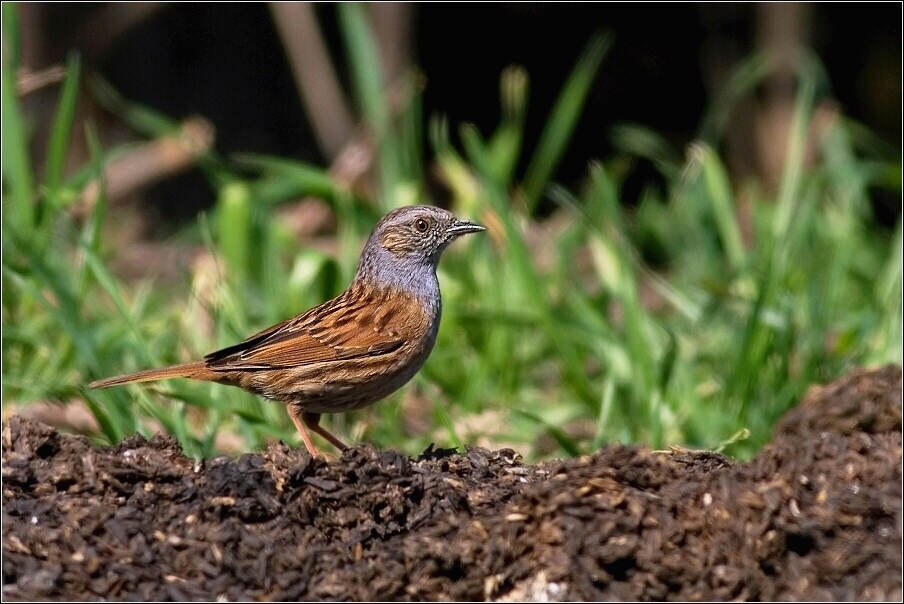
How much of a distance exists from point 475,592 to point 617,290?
368 centimetres

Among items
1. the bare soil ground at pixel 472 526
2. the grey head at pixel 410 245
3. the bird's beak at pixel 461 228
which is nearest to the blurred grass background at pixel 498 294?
the grey head at pixel 410 245

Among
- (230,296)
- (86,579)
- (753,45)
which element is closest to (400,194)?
(230,296)

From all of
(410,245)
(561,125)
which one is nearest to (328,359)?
(410,245)

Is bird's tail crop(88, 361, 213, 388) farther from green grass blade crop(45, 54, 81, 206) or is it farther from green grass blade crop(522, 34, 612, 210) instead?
green grass blade crop(522, 34, 612, 210)

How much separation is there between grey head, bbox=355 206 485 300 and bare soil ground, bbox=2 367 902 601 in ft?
6.94

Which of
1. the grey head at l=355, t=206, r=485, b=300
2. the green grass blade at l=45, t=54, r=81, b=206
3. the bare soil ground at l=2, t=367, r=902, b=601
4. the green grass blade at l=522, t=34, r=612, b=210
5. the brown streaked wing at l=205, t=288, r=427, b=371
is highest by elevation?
the green grass blade at l=522, t=34, r=612, b=210

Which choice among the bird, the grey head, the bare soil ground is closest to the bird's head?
the grey head

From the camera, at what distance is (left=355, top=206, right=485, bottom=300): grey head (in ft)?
17.2

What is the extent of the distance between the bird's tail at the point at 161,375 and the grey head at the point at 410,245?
90 centimetres

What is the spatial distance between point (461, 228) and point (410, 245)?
0.23 m

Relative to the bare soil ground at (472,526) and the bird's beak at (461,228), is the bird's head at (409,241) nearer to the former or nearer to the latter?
the bird's beak at (461,228)

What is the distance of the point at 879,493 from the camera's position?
2.80m

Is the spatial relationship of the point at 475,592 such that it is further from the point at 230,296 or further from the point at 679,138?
the point at 679,138

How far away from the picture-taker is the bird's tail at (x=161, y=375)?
4512 mm
